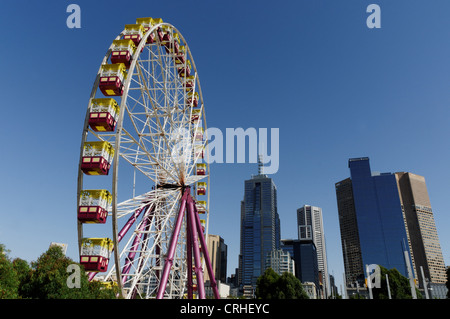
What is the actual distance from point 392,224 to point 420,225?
109 feet

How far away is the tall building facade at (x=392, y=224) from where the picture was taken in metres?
164

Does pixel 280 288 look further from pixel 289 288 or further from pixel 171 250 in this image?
pixel 171 250

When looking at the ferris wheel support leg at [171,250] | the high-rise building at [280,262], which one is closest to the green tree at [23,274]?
the ferris wheel support leg at [171,250]

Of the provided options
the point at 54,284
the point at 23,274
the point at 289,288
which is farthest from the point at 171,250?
the point at 289,288

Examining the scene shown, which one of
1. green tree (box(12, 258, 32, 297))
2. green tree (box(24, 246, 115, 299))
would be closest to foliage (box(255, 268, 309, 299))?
green tree (box(24, 246, 115, 299))

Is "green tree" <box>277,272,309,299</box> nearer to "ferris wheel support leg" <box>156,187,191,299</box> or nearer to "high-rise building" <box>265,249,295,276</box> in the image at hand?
"ferris wheel support leg" <box>156,187,191,299</box>

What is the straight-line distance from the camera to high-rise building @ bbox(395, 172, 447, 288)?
182625mm

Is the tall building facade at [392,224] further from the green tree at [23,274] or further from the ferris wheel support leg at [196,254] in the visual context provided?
the green tree at [23,274]
